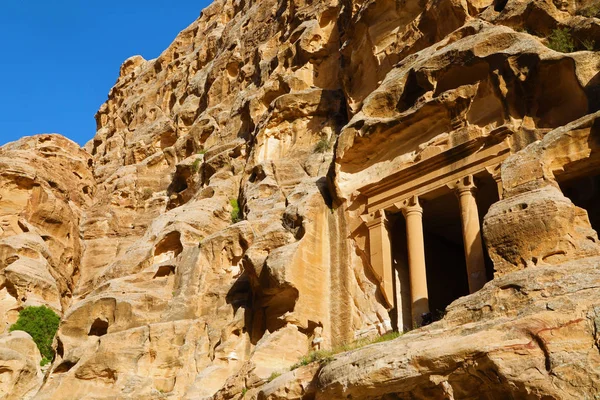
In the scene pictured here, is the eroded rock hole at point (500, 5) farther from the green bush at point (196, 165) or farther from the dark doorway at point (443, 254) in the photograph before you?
the green bush at point (196, 165)

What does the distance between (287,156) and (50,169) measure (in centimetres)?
2218

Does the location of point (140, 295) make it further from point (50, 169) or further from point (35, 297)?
point (50, 169)

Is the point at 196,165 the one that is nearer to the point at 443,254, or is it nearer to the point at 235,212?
the point at 235,212

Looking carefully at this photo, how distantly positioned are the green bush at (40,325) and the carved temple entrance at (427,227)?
16.8 metres

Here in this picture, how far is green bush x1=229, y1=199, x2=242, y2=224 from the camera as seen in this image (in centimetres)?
2627

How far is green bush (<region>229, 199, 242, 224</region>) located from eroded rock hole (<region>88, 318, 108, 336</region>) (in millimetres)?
6807

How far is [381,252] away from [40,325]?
17845mm

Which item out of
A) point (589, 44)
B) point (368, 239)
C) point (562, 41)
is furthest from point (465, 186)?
point (589, 44)

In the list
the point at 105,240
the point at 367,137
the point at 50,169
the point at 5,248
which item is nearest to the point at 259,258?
the point at 367,137

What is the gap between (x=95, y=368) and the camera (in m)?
19.2

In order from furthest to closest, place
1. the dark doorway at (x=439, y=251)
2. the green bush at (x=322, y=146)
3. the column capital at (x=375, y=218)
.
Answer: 1. the green bush at (x=322, y=146)
2. the column capital at (x=375, y=218)
3. the dark doorway at (x=439, y=251)

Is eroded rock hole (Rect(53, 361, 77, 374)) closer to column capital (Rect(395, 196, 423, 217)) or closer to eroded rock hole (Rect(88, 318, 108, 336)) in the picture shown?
eroded rock hole (Rect(88, 318, 108, 336))

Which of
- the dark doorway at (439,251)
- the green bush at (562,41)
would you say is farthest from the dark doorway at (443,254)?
the green bush at (562,41)

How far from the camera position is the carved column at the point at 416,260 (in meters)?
16.2
